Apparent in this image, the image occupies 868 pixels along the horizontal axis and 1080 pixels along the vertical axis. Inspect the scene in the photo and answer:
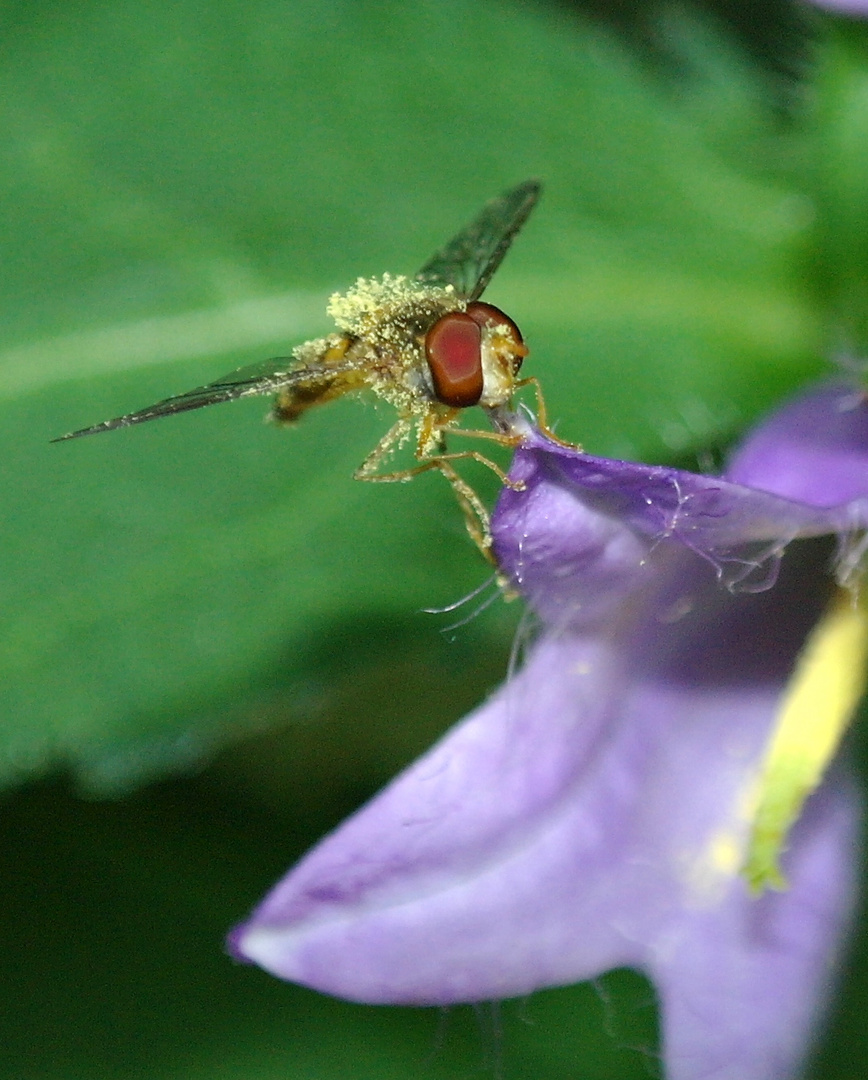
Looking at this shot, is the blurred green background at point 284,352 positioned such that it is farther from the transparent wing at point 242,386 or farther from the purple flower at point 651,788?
the transparent wing at point 242,386

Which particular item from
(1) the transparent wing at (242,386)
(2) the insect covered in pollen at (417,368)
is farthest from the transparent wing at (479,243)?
(1) the transparent wing at (242,386)

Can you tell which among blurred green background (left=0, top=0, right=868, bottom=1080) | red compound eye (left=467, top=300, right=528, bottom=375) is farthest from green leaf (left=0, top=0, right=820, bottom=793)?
red compound eye (left=467, top=300, right=528, bottom=375)

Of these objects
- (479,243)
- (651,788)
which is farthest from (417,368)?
(651,788)

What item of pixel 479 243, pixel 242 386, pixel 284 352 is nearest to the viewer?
pixel 242 386

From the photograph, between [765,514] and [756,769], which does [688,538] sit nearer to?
[765,514]

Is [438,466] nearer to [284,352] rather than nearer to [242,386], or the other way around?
[242,386]

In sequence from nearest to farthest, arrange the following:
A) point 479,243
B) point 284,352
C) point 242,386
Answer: point 242,386 < point 479,243 < point 284,352
